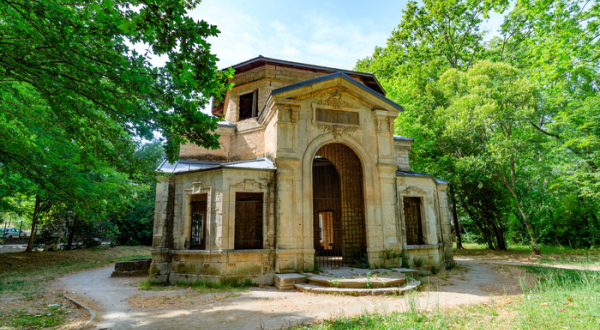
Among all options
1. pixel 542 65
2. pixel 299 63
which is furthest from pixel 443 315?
pixel 542 65

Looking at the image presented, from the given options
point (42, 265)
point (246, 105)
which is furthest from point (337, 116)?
point (42, 265)

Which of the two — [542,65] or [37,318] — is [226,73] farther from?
[542,65]

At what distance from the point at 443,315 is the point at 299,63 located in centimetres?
1252

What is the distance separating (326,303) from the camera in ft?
25.0

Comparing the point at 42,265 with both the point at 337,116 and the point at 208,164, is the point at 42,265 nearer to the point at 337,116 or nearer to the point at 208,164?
the point at 208,164

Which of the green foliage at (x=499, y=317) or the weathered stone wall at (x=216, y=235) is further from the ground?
the weathered stone wall at (x=216, y=235)

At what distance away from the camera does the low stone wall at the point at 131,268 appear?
42.4 feet

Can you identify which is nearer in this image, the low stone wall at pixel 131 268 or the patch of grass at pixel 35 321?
the patch of grass at pixel 35 321

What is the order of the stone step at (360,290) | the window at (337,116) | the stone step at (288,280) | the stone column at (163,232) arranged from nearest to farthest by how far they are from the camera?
1. the stone step at (360,290)
2. the stone step at (288,280)
3. the stone column at (163,232)
4. the window at (337,116)

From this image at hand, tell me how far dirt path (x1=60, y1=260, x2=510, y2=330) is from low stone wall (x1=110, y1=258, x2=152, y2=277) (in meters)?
2.13

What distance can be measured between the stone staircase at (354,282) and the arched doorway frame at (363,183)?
1204 mm

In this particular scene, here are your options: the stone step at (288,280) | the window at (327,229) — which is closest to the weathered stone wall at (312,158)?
the stone step at (288,280)

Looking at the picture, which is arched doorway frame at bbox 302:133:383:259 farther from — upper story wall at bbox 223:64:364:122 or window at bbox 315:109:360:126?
upper story wall at bbox 223:64:364:122

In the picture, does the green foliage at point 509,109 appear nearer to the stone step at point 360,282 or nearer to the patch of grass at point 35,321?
the stone step at point 360,282
